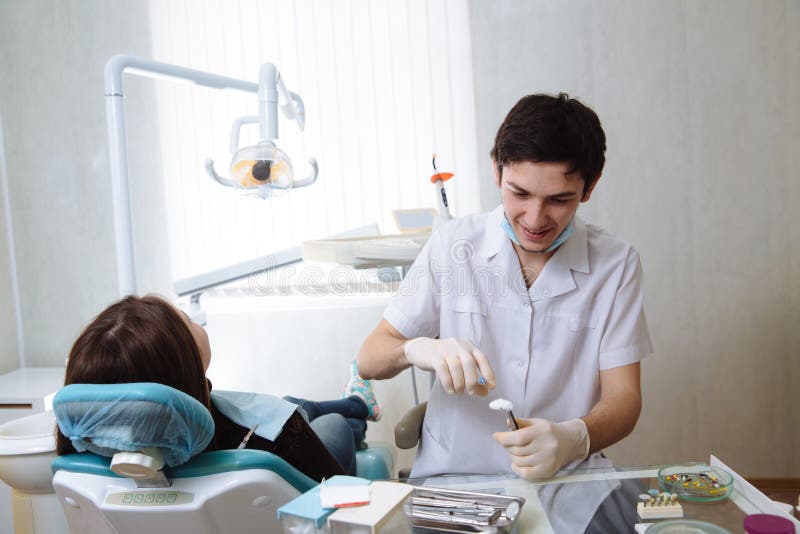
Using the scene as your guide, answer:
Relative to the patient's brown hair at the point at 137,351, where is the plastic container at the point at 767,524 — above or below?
below

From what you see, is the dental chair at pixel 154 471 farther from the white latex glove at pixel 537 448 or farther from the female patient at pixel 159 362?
the white latex glove at pixel 537 448

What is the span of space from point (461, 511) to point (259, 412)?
0.54 meters

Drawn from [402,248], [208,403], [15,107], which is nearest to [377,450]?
[402,248]

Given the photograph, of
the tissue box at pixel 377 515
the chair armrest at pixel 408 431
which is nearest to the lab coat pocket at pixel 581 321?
A: the chair armrest at pixel 408 431

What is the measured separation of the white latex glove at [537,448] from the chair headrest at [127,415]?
1.65 ft

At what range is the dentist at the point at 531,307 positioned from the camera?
122 centimetres

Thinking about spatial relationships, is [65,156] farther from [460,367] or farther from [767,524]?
[767,524]

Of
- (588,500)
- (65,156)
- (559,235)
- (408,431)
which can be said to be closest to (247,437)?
(408,431)

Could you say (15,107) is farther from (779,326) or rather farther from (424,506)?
(779,326)

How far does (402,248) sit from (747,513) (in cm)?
103

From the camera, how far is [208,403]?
117cm

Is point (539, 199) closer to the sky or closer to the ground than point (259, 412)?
closer to the sky

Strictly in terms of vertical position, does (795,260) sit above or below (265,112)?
below

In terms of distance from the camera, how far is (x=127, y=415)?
3.01 feet
